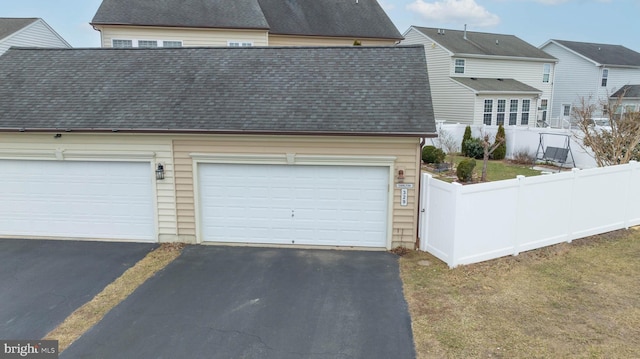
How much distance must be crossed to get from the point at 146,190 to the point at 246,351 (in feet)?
20.4

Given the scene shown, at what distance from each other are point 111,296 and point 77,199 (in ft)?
14.0

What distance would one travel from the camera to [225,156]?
10461 millimetres

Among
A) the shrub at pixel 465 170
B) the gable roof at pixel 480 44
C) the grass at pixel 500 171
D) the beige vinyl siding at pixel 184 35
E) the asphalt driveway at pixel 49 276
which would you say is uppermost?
the gable roof at pixel 480 44

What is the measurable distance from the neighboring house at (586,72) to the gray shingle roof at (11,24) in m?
38.3

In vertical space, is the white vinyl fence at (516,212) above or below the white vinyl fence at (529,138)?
below

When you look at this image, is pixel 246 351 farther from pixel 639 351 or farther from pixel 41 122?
pixel 41 122

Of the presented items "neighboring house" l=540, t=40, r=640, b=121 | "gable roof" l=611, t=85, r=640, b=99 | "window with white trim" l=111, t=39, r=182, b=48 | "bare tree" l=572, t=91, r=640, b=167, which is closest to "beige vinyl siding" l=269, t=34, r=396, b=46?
"window with white trim" l=111, t=39, r=182, b=48

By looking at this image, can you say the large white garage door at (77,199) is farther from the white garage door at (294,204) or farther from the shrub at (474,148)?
the shrub at (474,148)

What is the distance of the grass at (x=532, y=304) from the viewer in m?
6.07

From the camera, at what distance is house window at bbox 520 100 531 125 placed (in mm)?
29445

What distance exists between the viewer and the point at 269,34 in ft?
82.0

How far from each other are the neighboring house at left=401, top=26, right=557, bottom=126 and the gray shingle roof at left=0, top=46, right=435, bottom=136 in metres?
17.7

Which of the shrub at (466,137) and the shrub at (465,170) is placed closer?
the shrub at (465,170)

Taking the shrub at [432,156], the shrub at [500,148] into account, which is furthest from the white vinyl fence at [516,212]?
the shrub at [500,148]
